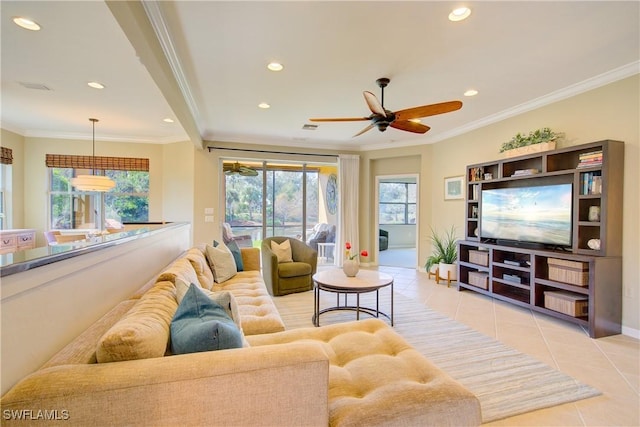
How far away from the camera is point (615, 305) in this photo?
2.99 metres

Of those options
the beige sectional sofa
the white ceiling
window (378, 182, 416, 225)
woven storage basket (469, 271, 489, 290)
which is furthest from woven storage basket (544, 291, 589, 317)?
window (378, 182, 416, 225)

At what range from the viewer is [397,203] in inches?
361

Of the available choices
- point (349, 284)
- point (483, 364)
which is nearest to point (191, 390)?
point (349, 284)

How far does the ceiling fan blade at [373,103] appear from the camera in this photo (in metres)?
2.64

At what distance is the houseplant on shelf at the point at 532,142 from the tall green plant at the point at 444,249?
1794 millimetres

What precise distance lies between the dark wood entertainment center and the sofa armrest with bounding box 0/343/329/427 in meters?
3.31

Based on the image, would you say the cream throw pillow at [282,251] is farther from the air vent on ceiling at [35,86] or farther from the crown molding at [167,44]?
the air vent on ceiling at [35,86]

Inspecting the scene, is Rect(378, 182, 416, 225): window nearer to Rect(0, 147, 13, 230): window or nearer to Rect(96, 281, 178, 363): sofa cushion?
Rect(96, 281, 178, 363): sofa cushion

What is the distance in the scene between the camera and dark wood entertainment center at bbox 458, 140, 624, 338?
294cm

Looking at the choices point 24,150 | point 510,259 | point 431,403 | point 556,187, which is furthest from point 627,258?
point 24,150

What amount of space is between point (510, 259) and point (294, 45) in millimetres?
3957

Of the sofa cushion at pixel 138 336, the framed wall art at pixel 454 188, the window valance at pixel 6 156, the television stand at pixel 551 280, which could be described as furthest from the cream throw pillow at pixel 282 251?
the window valance at pixel 6 156

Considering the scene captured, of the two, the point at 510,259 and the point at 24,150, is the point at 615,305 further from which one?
the point at 24,150

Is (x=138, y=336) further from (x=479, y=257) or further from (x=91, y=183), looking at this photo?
(x=91, y=183)
